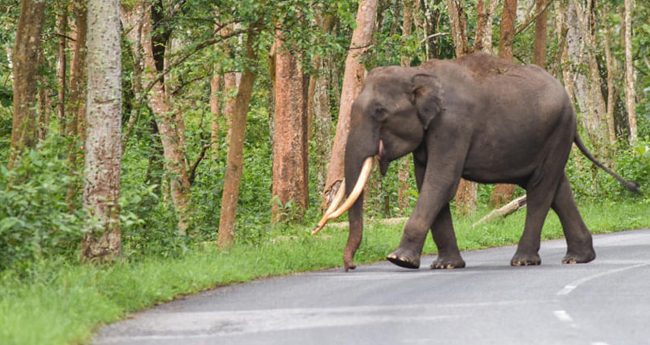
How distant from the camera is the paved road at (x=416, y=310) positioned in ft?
26.5

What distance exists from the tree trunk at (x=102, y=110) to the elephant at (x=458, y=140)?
2.62 metres

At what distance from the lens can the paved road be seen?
8.06 meters

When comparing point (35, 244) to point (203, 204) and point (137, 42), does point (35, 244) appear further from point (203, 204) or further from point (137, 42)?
point (203, 204)

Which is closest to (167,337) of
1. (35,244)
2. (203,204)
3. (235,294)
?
(35,244)

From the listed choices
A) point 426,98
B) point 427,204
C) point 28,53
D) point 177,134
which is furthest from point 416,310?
point 177,134

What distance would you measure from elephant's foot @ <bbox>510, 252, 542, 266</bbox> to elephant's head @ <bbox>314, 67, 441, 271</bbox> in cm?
231

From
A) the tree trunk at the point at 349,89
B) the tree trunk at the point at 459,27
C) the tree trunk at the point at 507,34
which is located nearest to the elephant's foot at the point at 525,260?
the tree trunk at the point at 349,89

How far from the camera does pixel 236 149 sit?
1503 centimetres

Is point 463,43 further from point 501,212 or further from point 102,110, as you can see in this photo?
point 102,110

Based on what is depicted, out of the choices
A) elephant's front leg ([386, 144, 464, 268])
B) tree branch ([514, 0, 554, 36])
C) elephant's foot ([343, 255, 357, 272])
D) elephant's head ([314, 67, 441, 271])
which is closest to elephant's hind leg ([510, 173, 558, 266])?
elephant's front leg ([386, 144, 464, 268])

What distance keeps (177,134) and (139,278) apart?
26.4 ft

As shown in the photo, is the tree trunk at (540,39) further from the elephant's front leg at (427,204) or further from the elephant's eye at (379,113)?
the elephant's eye at (379,113)

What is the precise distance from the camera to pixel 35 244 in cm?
941

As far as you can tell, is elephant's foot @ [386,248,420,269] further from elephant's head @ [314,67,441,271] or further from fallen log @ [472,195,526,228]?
fallen log @ [472,195,526,228]
